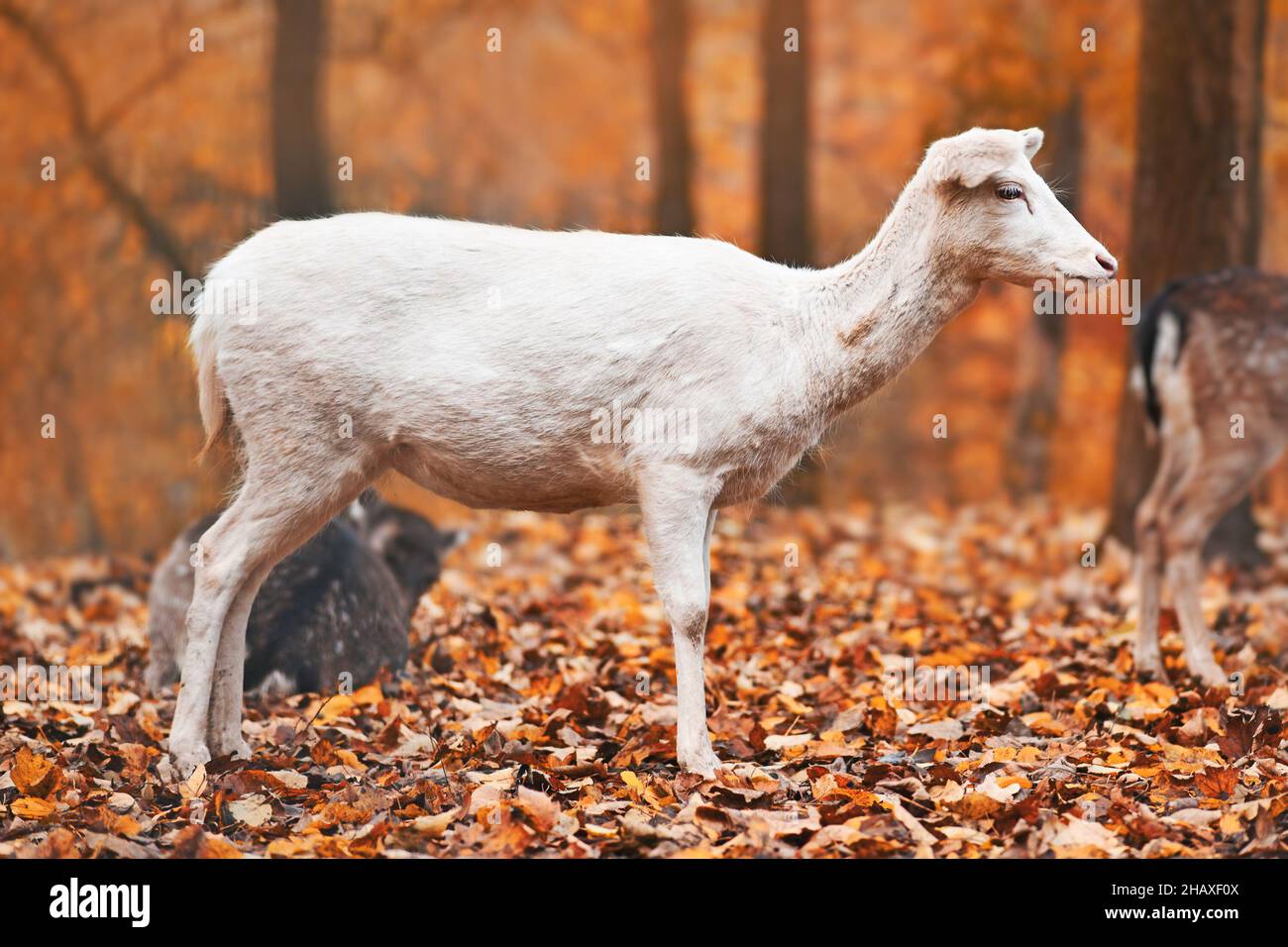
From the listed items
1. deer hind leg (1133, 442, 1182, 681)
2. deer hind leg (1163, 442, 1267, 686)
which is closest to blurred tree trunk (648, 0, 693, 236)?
deer hind leg (1133, 442, 1182, 681)

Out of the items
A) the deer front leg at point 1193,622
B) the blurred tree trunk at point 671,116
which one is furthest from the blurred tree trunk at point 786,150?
the deer front leg at point 1193,622

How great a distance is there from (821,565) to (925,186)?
5387 mm

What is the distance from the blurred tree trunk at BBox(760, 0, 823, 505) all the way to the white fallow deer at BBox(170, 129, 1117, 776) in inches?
311

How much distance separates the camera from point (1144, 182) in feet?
32.8

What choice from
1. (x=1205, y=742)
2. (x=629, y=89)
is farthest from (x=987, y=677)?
(x=629, y=89)

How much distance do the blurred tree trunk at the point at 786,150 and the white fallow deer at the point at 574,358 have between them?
7.90 meters

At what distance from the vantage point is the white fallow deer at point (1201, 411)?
770cm

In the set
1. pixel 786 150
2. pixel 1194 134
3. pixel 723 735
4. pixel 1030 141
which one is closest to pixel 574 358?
pixel 723 735

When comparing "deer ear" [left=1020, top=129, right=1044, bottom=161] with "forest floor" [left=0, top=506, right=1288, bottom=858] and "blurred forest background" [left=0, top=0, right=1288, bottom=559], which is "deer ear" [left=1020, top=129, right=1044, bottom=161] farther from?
"forest floor" [left=0, top=506, right=1288, bottom=858]

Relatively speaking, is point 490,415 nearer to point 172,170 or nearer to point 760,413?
point 760,413

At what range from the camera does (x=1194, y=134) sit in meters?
9.71

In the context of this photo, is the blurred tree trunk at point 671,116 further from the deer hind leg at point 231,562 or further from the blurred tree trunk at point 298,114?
the deer hind leg at point 231,562

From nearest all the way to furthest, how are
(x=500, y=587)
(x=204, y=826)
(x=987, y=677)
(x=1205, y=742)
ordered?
(x=204, y=826), (x=1205, y=742), (x=987, y=677), (x=500, y=587)
